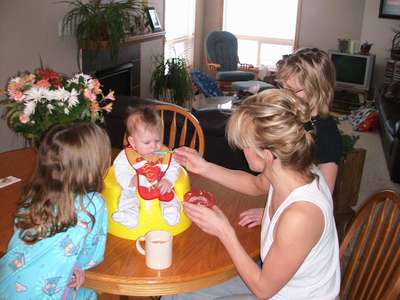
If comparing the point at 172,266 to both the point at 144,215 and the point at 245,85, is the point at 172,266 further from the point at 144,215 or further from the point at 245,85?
the point at 245,85

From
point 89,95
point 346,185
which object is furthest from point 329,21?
point 89,95

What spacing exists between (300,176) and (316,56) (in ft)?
2.18

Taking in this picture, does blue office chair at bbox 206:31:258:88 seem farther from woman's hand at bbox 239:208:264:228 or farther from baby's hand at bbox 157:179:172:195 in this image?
baby's hand at bbox 157:179:172:195

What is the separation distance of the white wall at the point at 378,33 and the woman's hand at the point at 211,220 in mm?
5879

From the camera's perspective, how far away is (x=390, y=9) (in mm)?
6281

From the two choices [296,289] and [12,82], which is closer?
[296,289]

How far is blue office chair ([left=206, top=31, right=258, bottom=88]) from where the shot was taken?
6715mm

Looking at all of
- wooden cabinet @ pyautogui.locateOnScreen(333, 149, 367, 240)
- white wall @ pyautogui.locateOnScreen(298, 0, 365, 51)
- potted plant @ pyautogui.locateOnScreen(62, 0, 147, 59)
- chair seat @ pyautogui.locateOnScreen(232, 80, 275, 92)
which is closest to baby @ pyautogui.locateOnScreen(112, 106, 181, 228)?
wooden cabinet @ pyautogui.locateOnScreen(333, 149, 367, 240)

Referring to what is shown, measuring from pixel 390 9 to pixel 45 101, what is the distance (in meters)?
5.93

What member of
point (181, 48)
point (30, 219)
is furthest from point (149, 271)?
point (181, 48)

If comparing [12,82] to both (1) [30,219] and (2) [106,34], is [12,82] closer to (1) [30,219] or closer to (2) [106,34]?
(1) [30,219]

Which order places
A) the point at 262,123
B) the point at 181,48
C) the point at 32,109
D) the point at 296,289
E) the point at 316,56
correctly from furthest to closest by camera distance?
the point at 181,48 → the point at 316,56 → the point at 32,109 → the point at 296,289 → the point at 262,123

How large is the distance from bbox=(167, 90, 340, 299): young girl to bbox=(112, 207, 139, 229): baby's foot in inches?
6.3

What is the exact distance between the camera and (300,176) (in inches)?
50.8
